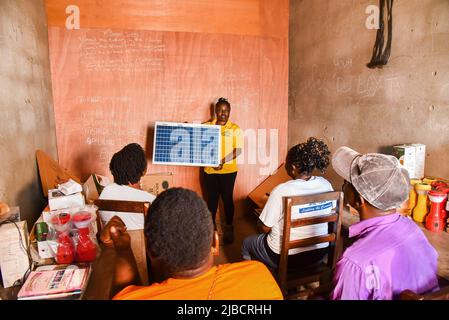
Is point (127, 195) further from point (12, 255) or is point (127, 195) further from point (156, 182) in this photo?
point (156, 182)

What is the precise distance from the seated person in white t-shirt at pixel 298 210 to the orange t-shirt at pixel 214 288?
2.79ft

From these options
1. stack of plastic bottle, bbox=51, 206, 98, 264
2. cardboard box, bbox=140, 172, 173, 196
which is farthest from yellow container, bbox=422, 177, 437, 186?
cardboard box, bbox=140, 172, 173, 196

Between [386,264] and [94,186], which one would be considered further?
[94,186]

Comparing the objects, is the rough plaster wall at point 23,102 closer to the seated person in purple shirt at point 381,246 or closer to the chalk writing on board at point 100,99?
the chalk writing on board at point 100,99

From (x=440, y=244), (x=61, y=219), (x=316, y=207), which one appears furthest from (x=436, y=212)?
(x=61, y=219)

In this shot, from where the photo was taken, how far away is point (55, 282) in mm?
1215

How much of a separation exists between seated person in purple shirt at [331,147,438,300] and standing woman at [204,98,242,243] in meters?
2.07

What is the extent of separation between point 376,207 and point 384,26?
5.97 feet

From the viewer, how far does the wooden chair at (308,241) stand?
5.40ft

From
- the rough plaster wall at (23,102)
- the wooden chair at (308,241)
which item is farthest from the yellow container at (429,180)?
the rough plaster wall at (23,102)

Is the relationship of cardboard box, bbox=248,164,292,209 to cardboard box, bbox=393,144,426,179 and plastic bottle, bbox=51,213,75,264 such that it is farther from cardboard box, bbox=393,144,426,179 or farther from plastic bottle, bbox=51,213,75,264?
plastic bottle, bbox=51,213,75,264

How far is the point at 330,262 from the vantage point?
191cm

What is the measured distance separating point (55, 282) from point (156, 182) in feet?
7.95

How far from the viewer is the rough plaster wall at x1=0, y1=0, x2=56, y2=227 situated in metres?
2.04
